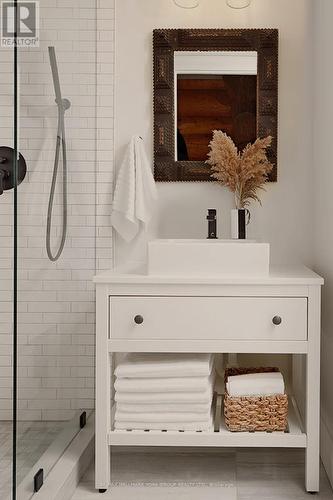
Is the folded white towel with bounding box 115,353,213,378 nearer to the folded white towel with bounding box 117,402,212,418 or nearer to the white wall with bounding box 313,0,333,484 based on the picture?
the folded white towel with bounding box 117,402,212,418

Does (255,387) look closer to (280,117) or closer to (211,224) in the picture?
(211,224)

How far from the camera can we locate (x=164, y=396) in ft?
8.21

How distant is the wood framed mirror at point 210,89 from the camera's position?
10.0ft

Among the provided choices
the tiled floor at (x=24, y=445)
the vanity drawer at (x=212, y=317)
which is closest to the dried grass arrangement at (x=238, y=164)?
the vanity drawer at (x=212, y=317)

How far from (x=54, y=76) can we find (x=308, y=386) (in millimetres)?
1392

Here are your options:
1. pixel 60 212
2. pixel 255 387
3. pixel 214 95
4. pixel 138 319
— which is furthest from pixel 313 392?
pixel 214 95

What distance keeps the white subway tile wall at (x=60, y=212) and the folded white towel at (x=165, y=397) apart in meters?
0.25

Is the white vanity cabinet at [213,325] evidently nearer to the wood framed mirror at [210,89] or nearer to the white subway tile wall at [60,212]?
the white subway tile wall at [60,212]

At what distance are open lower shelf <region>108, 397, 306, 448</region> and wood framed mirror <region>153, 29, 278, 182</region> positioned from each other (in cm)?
113

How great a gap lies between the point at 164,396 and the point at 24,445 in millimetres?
574

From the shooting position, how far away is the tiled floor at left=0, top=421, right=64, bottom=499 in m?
1.95

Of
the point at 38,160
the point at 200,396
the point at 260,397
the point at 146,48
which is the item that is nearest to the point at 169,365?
the point at 200,396

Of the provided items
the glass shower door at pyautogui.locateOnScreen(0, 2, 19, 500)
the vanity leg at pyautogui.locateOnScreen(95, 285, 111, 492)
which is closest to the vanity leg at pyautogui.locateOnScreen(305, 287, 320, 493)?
the vanity leg at pyautogui.locateOnScreen(95, 285, 111, 492)

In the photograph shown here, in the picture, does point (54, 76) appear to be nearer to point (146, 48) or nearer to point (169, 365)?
point (146, 48)
